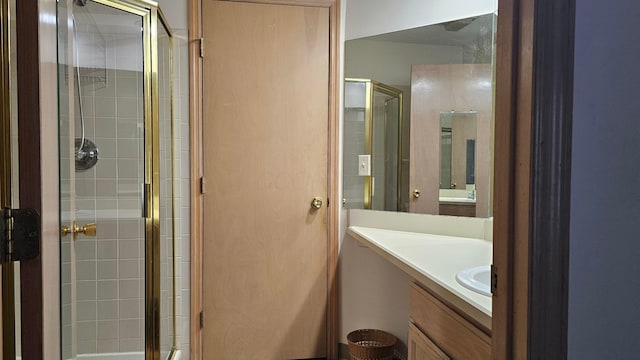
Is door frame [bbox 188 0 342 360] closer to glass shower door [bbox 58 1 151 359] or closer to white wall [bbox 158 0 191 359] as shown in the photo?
white wall [bbox 158 0 191 359]

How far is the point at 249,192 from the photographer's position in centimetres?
238

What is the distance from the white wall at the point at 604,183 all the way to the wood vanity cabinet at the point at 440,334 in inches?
16.5

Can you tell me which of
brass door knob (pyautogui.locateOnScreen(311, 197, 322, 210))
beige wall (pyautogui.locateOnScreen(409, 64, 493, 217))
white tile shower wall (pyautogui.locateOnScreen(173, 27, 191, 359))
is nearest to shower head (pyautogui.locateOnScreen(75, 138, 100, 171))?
white tile shower wall (pyautogui.locateOnScreen(173, 27, 191, 359))

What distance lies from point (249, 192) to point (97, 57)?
98cm

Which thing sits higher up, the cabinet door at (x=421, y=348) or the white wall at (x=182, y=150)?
the white wall at (x=182, y=150)

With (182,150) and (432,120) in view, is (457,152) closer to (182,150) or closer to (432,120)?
(432,120)

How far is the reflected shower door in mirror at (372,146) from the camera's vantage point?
2.29m

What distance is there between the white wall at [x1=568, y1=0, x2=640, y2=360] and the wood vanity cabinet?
1.37 feet

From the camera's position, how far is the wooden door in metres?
2.34

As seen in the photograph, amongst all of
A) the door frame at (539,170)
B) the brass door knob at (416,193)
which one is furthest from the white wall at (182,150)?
the door frame at (539,170)

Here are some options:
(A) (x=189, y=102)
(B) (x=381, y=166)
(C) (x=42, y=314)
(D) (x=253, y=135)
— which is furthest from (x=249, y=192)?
(C) (x=42, y=314)

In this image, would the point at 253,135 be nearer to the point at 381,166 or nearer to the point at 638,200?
the point at 381,166

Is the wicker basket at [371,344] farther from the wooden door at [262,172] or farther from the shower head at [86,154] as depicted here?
the shower head at [86,154]

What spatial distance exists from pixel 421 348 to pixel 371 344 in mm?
1029
